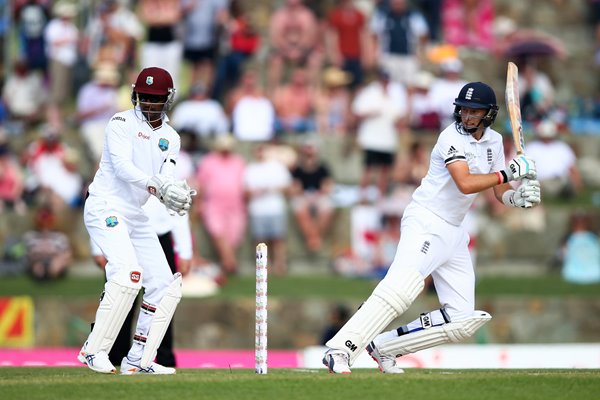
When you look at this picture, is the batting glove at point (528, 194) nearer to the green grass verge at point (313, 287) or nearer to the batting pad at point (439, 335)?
the batting pad at point (439, 335)

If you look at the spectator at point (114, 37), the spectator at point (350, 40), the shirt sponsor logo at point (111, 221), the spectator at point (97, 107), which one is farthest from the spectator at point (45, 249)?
the shirt sponsor logo at point (111, 221)

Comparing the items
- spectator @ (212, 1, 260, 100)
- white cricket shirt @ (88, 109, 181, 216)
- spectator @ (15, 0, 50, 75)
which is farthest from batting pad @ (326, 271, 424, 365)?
Answer: spectator @ (15, 0, 50, 75)

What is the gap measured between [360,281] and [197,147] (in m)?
3.16

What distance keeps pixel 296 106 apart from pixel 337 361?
34.7 ft

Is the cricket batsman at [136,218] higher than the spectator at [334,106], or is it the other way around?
the spectator at [334,106]

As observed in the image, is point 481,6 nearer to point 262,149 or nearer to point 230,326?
point 262,149

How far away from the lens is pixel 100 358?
1034 centimetres

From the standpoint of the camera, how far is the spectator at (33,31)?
21641mm

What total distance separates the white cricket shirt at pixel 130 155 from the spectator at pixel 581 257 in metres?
9.36

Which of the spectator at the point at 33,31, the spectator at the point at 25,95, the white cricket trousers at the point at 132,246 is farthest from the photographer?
the spectator at the point at 33,31

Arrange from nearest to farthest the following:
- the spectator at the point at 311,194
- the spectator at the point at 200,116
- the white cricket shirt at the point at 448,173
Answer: the white cricket shirt at the point at 448,173 → the spectator at the point at 311,194 → the spectator at the point at 200,116

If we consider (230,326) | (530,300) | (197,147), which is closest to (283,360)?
(230,326)

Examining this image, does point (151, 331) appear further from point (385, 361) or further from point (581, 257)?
point (581, 257)

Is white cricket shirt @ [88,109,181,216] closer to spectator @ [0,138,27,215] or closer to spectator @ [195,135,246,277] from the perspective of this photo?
spectator @ [195,135,246,277]
